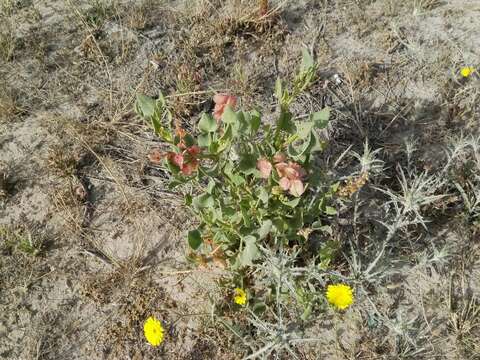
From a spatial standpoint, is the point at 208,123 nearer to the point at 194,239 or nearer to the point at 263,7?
the point at 194,239

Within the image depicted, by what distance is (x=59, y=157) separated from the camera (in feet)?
9.67

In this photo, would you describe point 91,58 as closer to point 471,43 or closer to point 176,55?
point 176,55

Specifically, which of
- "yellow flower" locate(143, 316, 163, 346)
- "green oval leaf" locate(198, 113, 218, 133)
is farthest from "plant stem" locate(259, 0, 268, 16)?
"yellow flower" locate(143, 316, 163, 346)

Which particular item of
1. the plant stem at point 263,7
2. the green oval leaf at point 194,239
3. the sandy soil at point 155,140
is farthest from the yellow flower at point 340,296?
the plant stem at point 263,7

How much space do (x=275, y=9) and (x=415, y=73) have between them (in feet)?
3.87

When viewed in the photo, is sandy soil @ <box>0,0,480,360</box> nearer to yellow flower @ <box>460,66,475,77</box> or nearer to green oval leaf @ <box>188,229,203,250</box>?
yellow flower @ <box>460,66,475,77</box>

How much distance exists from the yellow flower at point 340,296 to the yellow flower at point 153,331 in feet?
2.95

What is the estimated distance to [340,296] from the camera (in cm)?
221

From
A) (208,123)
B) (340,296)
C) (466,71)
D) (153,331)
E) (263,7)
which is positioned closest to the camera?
(208,123)

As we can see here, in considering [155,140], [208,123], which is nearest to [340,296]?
[208,123]

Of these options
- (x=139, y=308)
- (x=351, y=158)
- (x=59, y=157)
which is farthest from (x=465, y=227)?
(x=59, y=157)

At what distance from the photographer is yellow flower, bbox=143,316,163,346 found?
2.33 m

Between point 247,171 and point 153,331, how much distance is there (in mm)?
1039

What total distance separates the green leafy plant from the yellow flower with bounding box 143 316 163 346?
0.47 metres
